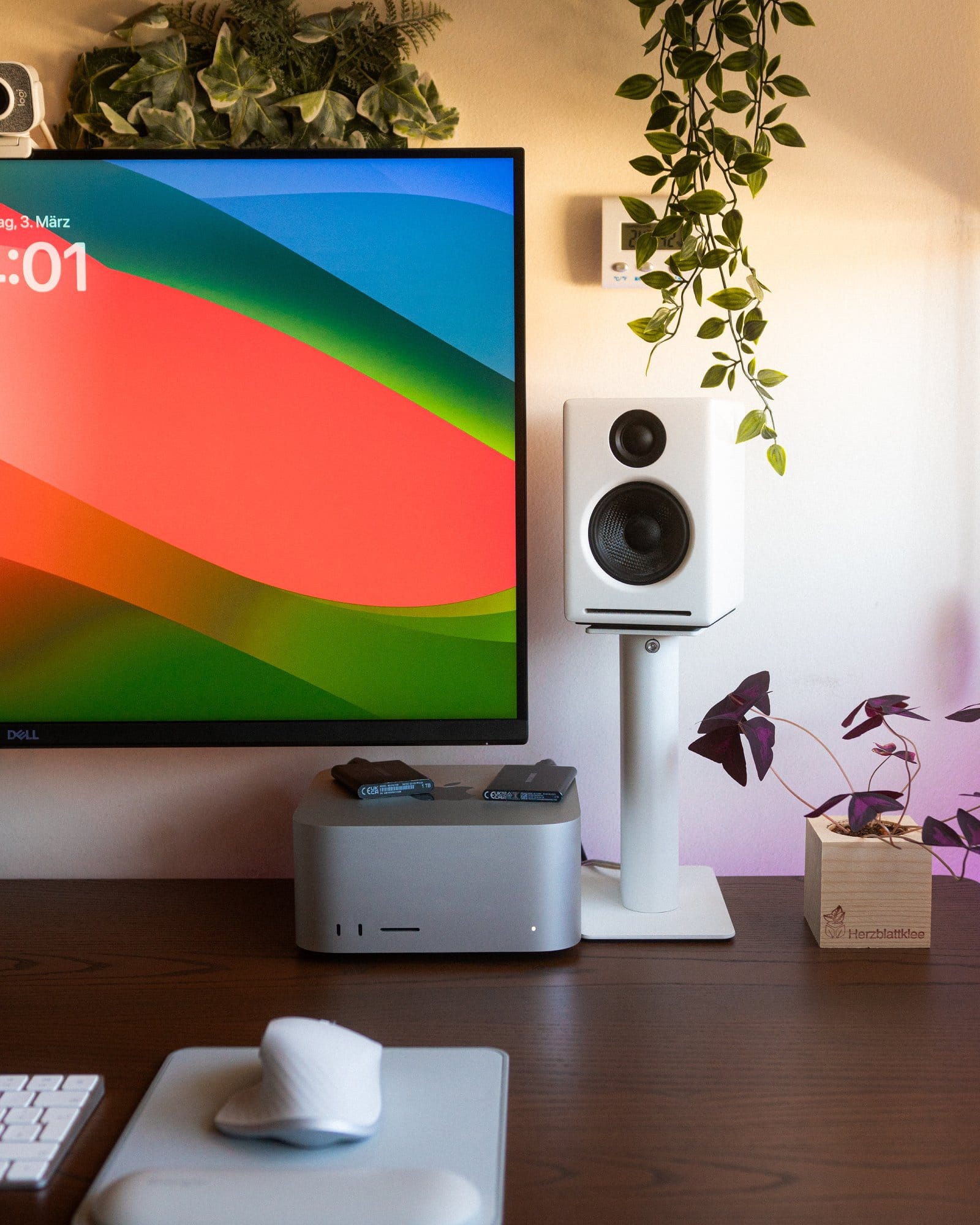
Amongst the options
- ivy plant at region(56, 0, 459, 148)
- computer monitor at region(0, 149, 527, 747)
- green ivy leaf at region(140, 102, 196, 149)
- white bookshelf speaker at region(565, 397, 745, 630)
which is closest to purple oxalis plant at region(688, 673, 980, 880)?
white bookshelf speaker at region(565, 397, 745, 630)

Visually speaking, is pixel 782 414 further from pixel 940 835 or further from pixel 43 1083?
pixel 43 1083

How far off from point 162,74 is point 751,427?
0.81m

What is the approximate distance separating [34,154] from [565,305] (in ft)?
2.07

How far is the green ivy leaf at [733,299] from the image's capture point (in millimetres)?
1150

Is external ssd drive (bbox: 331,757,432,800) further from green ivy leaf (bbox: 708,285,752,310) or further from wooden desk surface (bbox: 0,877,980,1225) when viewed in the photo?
green ivy leaf (bbox: 708,285,752,310)

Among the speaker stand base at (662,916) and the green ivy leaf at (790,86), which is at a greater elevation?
the green ivy leaf at (790,86)

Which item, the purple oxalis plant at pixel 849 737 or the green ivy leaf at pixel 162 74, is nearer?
the purple oxalis plant at pixel 849 737

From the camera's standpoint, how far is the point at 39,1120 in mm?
757

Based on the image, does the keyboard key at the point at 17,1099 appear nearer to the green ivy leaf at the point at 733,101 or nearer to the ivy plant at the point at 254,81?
the ivy plant at the point at 254,81

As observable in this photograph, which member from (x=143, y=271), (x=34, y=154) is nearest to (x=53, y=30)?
(x=34, y=154)

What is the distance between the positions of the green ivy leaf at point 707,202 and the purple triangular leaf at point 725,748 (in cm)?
56

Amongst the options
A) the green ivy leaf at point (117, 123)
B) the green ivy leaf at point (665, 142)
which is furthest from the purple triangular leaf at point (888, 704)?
the green ivy leaf at point (117, 123)

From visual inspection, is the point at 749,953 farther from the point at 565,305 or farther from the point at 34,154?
the point at 34,154

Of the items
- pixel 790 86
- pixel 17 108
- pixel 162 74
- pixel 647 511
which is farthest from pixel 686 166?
pixel 17 108
